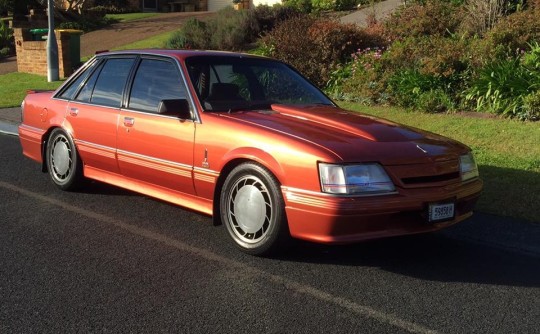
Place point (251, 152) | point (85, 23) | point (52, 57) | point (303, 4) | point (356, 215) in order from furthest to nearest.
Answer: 1. point (85, 23)
2. point (303, 4)
3. point (52, 57)
4. point (251, 152)
5. point (356, 215)

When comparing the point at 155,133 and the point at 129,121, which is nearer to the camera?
the point at 155,133

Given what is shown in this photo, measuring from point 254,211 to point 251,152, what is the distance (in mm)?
442

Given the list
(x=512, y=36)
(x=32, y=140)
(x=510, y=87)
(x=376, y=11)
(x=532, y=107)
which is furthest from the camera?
(x=376, y=11)

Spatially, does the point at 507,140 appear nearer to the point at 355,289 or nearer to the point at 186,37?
the point at 355,289

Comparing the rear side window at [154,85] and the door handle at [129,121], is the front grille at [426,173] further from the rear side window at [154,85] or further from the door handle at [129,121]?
the door handle at [129,121]

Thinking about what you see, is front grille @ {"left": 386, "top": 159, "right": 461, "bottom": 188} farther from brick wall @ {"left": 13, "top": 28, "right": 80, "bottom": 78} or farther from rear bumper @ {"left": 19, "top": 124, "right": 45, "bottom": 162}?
brick wall @ {"left": 13, "top": 28, "right": 80, "bottom": 78}

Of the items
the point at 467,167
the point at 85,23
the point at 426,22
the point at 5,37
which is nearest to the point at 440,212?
the point at 467,167

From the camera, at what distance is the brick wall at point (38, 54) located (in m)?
17.5

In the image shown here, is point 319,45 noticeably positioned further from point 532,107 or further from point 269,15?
point 269,15

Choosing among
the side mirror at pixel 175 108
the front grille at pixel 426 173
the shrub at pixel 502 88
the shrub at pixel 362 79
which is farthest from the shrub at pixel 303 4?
the front grille at pixel 426 173

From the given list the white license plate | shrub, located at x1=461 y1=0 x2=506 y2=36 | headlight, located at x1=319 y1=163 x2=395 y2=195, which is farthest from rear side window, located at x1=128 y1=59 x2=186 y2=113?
shrub, located at x1=461 y1=0 x2=506 y2=36

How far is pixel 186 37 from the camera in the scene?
1736 cm

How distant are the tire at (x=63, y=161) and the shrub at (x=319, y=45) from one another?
704cm

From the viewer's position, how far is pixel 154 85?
5555 millimetres
